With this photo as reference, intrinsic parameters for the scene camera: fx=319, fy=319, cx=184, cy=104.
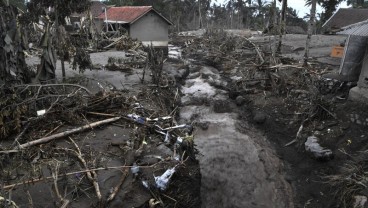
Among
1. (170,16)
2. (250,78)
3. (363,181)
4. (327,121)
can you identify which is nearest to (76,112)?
(363,181)

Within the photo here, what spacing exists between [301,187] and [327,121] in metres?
3.15

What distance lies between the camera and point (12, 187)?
19.8 ft

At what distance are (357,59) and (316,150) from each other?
500 cm

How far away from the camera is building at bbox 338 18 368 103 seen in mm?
10992

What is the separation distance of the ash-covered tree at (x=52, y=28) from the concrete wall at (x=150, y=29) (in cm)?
1457

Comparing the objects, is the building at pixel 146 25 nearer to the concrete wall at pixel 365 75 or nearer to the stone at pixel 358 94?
the stone at pixel 358 94

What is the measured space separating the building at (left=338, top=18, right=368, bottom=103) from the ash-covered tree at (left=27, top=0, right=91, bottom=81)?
33.6 feet

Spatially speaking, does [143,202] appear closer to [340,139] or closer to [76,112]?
[76,112]

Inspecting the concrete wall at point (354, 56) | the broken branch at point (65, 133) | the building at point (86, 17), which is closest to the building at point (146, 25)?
the building at point (86, 17)

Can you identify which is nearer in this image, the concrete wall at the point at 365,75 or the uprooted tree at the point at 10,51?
the uprooted tree at the point at 10,51

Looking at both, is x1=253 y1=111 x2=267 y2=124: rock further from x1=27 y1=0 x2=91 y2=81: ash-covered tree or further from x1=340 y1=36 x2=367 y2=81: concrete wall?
x1=27 y1=0 x2=91 y2=81: ash-covered tree

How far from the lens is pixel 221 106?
52.5ft

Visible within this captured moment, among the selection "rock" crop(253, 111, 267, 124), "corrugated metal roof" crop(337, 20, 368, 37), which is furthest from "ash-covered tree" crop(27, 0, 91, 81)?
"corrugated metal roof" crop(337, 20, 368, 37)

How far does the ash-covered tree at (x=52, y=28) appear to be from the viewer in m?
11.3
